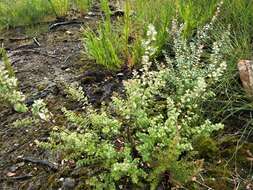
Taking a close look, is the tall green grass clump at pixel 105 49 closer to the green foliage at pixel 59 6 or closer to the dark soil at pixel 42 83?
the dark soil at pixel 42 83

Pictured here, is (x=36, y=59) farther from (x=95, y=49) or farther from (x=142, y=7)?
(x=142, y=7)

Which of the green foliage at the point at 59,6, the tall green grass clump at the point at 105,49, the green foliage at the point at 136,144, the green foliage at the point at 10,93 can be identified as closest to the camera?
the green foliage at the point at 136,144

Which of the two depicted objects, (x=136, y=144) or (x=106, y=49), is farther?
(x=106, y=49)

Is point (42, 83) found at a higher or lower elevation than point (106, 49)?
lower

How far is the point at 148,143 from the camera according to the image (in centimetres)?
213

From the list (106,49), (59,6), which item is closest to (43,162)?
(106,49)

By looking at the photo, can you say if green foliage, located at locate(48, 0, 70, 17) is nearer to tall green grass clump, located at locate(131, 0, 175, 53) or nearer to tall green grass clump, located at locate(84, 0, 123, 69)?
tall green grass clump, located at locate(131, 0, 175, 53)

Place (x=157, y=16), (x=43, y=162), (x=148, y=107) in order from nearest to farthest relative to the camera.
Answer: (x=43, y=162)
(x=148, y=107)
(x=157, y=16)

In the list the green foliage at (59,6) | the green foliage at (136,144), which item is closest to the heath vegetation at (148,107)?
the green foliage at (136,144)

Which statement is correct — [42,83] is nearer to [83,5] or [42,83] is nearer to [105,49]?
[105,49]

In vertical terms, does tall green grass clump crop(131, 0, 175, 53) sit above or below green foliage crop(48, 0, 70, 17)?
above

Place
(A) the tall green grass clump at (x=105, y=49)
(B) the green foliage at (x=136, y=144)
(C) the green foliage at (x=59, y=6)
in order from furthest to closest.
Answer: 1. (C) the green foliage at (x=59, y=6)
2. (A) the tall green grass clump at (x=105, y=49)
3. (B) the green foliage at (x=136, y=144)

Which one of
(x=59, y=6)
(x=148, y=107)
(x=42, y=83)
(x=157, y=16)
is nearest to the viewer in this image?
(x=148, y=107)

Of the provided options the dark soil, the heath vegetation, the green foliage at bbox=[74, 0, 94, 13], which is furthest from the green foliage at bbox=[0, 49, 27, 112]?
the green foliage at bbox=[74, 0, 94, 13]
